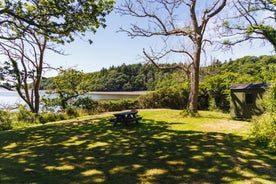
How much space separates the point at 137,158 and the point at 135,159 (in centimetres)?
9

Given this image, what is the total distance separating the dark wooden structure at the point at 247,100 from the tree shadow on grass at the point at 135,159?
4.90 meters

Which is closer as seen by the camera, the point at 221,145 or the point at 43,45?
the point at 221,145

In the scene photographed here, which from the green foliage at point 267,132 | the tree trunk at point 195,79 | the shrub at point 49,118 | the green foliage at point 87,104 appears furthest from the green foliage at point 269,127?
the green foliage at point 87,104


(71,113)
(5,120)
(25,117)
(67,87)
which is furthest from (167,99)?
(5,120)

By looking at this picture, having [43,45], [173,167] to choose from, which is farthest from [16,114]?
[173,167]

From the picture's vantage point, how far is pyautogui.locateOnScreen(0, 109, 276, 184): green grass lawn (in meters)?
4.29

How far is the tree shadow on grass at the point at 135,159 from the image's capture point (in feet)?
14.1

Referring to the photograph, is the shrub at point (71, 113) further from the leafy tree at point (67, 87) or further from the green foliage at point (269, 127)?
the green foliage at point (269, 127)

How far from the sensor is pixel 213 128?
359 inches

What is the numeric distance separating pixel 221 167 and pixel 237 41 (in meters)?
11.6

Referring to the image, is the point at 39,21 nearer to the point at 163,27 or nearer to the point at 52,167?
the point at 52,167

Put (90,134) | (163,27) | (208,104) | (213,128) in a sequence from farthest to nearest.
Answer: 1. (208,104)
2. (163,27)
3. (213,128)
4. (90,134)

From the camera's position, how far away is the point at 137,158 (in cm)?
546

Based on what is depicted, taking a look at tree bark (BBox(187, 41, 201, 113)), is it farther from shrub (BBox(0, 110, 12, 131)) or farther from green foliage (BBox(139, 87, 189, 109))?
shrub (BBox(0, 110, 12, 131))
